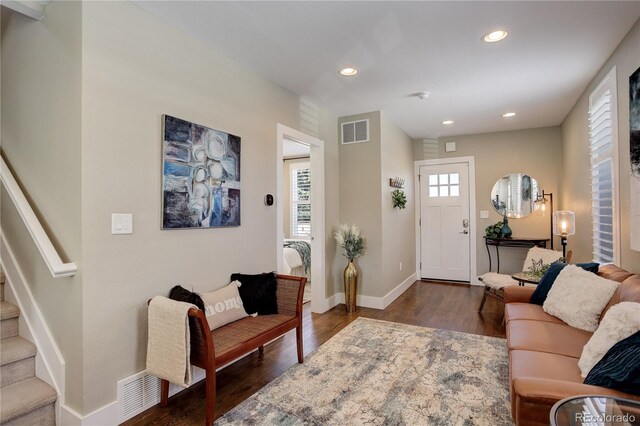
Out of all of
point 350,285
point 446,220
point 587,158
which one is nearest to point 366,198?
point 350,285

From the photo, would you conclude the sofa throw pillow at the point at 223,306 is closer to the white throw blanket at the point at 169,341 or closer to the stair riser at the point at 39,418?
the white throw blanket at the point at 169,341

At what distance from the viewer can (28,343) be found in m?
2.16

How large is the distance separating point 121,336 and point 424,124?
182 inches

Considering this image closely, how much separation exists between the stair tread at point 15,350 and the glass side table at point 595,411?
9.28 feet

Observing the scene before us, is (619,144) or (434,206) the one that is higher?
(619,144)

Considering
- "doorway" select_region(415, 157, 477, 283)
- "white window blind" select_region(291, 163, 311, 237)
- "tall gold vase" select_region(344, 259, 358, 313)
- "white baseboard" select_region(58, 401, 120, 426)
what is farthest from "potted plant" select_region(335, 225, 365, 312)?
"white window blind" select_region(291, 163, 311, 237)

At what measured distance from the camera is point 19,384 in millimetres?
2039

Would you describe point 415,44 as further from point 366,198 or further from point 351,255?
point 351,255

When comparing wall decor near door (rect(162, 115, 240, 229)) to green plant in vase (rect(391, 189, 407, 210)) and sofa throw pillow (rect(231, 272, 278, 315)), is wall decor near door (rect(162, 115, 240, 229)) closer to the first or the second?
sofa throw pillow (rect(231, 272, 278, 315))

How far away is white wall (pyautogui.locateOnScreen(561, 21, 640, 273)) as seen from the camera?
2414mm

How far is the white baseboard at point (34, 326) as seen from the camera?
6.54ft

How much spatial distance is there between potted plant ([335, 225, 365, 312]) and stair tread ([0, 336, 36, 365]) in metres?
3.04

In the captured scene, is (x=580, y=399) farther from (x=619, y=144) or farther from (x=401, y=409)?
(x=619, y=144)

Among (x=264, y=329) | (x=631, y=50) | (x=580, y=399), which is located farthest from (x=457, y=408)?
(x=631, y=50)
